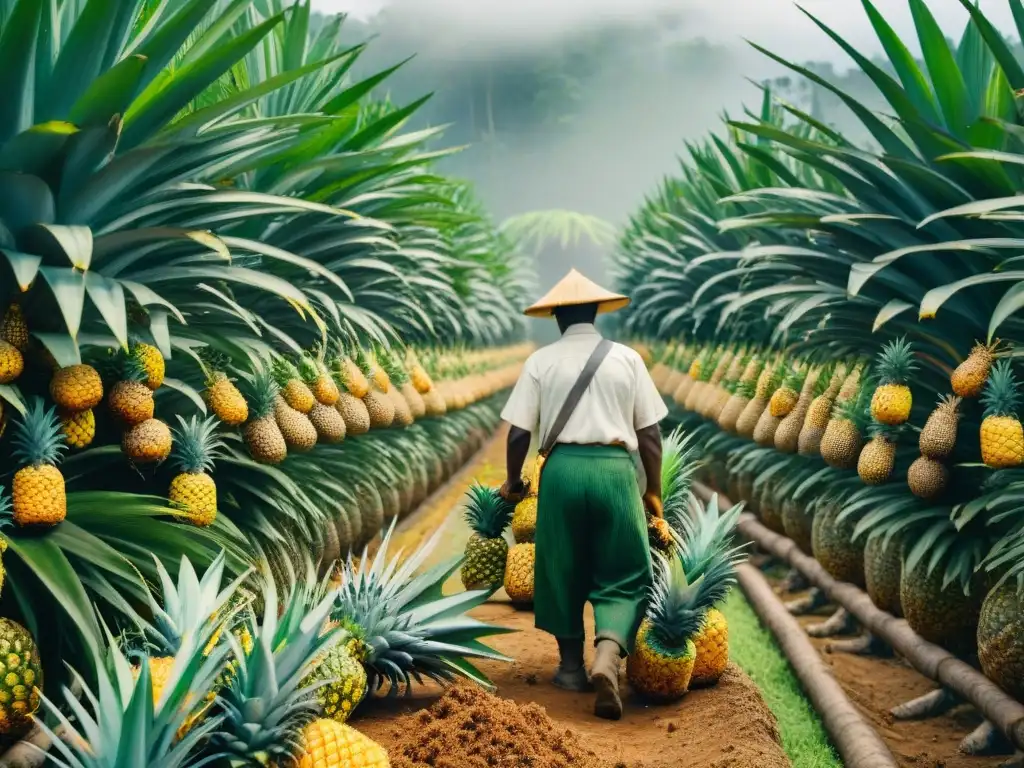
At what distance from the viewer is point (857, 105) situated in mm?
4680

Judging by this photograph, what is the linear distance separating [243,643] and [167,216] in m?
1.80

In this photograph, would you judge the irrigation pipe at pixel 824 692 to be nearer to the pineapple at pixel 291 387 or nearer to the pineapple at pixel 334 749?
the pineapple at pixel 334 749

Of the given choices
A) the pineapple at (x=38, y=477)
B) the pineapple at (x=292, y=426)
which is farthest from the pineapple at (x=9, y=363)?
the pineapple at (x=292, y=426)

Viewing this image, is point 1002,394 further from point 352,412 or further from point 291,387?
point 352,412

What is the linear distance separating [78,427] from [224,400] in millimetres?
874

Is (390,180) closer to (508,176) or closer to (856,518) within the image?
(856,518)

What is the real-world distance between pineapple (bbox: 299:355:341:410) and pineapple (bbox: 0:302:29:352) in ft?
7.14

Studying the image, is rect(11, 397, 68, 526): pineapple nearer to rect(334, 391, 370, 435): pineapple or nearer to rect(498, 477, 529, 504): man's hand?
rect(498, 477, 529, 504): man's hand

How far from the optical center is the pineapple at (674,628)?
3.93 metres

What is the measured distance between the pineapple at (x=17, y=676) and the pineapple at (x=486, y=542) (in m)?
2.53

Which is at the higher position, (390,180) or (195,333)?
(390,180)

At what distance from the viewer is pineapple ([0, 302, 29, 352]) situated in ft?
10.5

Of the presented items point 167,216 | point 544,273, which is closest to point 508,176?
point 544,273

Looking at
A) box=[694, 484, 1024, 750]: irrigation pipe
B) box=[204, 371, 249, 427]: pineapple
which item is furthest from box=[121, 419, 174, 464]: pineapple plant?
box=[694, 484, 1024, 750]: irrigation pipe
